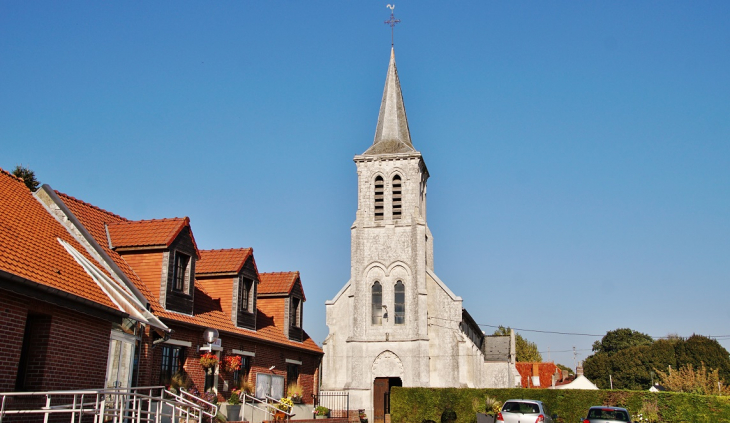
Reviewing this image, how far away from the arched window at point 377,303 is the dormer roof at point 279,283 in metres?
5.78

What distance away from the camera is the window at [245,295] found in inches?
1063

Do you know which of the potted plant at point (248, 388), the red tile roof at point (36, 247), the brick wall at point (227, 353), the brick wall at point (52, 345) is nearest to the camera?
the brick wall at point (52, 345)

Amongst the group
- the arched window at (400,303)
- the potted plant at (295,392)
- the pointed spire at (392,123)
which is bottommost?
the potted plant at (295,392)

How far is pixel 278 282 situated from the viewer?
106ft

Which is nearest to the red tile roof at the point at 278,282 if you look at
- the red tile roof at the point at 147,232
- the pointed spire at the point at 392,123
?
the red tile roof at the point at 147,232

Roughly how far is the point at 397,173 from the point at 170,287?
66.8 ft

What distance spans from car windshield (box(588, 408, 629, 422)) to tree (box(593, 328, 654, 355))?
308ft

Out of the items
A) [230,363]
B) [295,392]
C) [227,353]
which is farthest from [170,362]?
[295,392]

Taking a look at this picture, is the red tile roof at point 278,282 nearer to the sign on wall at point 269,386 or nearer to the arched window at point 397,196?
the sign on wall at point 269,386

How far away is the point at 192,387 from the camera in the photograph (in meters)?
21.6

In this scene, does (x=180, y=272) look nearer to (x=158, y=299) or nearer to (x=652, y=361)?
(x=158, y=299)

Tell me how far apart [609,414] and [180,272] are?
15069 mm

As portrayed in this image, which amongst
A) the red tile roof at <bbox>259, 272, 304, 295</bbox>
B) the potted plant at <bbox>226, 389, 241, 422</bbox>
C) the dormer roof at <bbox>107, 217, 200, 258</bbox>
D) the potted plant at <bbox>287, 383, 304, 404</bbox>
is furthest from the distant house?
the dormer roof at <bbox>107, 217, 200, 258</bbox>

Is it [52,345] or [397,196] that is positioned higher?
[397,196]
